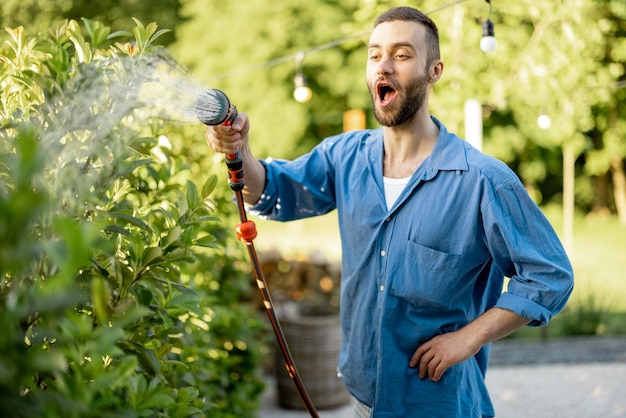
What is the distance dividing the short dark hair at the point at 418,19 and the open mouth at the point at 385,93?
0.15 meters

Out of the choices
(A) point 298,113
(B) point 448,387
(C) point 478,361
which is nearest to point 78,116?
(B) point 448,387

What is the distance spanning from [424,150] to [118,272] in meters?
1.12

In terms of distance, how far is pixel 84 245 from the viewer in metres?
0.89

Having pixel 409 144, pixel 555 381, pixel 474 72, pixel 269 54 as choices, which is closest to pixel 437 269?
pixel 409 144

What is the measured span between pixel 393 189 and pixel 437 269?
0.32 metres

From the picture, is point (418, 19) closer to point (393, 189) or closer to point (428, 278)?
point (393, 189)

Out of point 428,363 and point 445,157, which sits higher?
Answer: point 445,157

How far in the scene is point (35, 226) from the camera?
1.34 m

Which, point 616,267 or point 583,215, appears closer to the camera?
point 616,267

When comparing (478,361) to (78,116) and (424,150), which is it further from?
(78,116)

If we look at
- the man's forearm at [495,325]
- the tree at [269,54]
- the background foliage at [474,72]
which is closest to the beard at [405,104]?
the man's forearm at [495,325]

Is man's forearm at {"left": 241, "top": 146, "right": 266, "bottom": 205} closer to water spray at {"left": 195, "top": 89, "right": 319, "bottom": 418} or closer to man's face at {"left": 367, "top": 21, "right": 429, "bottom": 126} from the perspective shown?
water spray at {"left": 195, "top": 89, "right": 319, "bottom": 418}

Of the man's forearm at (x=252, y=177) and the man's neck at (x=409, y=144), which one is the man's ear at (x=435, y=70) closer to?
the man's neck at (x=409, y=144)

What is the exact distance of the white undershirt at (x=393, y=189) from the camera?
2311 millimetres
